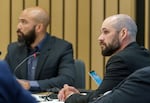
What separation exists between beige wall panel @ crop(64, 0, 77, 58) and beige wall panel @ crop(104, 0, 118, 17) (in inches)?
15.6

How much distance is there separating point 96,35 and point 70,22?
35cm

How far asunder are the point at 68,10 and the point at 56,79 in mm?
1752

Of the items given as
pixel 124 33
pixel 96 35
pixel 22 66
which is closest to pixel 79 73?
pixel 22 66

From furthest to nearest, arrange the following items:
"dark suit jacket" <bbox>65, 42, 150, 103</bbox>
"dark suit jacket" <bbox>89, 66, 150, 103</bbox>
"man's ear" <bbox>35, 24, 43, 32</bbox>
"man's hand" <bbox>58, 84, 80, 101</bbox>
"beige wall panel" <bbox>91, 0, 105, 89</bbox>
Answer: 1. "beige wall panel" <bbox>91, 0, 105, 89</bbox>
2. "man's ear" <bbox>35, 24, 43, 32</bbox>
3. "man's hand" <bbox>58, 84, 80, 101</bbox>
4. "dark suit jacket" <bbox>65, 42, 150, 103</bbox>
5. "dark suit jacket" <bbox>89, 66, 150, 103</bbox>

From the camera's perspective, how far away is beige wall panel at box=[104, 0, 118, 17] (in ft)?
14.6

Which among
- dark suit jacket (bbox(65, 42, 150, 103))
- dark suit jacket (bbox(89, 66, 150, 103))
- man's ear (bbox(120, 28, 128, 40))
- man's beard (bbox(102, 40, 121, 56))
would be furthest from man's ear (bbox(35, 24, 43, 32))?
dark suit jacket (bbox(89, 66, 150, 103))

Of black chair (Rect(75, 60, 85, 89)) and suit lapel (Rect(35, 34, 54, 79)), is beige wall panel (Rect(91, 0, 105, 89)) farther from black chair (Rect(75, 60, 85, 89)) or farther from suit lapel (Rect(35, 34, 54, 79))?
suit lapel (Rect(35, 34, 54, 79))

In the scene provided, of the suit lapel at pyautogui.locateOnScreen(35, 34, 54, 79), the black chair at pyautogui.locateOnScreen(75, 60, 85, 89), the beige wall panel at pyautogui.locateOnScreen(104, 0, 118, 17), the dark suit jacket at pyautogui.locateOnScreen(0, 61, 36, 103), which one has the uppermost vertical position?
the beige wall panel at pyautogui.locateOnScreen(104, 0, 118, 17)

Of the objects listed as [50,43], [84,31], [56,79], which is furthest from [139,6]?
[56,79]

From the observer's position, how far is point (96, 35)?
4.51 m

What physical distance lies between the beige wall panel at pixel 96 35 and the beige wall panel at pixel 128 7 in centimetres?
24

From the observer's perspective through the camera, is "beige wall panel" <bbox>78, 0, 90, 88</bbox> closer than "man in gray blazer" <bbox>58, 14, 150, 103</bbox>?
No

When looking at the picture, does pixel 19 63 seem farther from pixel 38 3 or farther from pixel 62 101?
pixel 38 3

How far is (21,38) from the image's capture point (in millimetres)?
3420
